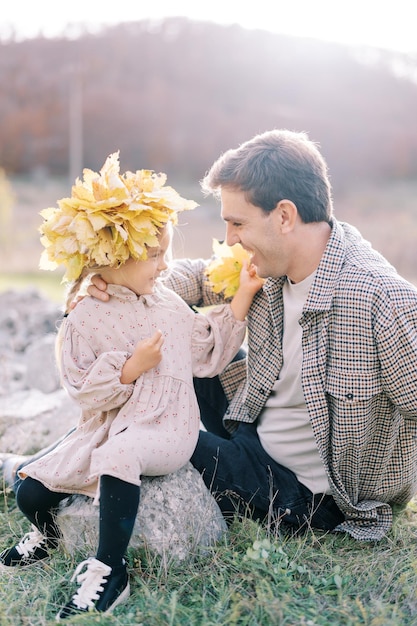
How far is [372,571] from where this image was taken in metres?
2.94

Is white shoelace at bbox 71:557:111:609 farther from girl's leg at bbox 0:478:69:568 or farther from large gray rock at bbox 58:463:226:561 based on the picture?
girl's leg at bbox 0:478:69:568

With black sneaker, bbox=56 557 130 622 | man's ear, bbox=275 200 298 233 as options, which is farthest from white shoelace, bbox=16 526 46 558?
man's ear, bbox=275 200 298 233

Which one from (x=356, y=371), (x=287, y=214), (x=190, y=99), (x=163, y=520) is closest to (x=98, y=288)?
(x=287, y=214)

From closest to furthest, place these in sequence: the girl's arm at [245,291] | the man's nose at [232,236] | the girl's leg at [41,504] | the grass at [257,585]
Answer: the grass at [257,585], the girl's leg at [41,504], the man's nose at [232,236], the girl's arm at [245,291]

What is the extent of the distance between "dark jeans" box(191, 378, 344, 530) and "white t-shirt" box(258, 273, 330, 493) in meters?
0.04

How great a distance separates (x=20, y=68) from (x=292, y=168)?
55.4 meters

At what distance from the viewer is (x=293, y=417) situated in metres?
3.30

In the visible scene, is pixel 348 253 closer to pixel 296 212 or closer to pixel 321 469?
pixel 296 212

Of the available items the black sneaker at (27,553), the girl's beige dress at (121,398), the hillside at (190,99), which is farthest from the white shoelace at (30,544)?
the hillside at (190,99)

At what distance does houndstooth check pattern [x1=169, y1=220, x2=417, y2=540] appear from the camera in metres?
2.91

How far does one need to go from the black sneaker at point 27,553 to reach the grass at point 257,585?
85mm

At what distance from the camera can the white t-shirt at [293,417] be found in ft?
10.7

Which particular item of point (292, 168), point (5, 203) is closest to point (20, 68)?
point (5, 203)

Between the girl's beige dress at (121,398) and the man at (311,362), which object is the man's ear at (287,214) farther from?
the girl's beige dress at (121,398)
